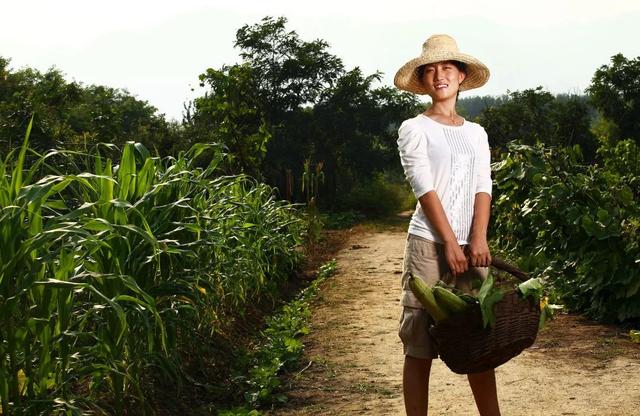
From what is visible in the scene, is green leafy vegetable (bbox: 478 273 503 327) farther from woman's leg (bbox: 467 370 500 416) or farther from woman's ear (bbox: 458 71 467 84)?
woman's ear (bbox: 458 71 467 84)

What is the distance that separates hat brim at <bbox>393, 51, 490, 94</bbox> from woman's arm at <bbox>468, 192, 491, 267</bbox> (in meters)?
0.53

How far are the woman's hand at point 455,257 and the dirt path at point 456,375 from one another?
1.36 meters

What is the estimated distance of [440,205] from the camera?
12.2 feet

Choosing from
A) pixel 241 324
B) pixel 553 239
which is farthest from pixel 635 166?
pixel 241 324

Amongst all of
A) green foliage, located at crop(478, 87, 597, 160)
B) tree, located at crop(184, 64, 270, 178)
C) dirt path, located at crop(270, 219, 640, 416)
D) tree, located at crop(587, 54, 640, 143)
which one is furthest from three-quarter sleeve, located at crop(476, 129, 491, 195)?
tree, located at crop(587, 54, 640, 143)

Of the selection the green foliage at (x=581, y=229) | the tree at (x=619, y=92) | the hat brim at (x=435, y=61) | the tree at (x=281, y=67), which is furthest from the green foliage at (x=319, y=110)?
the hat brim at (x=435, y=61)

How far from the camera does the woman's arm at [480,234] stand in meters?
3.81

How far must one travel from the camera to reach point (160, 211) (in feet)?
16.0

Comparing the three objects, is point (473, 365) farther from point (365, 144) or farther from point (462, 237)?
point (365, 144)

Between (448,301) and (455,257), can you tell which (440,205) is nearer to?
(455,257)

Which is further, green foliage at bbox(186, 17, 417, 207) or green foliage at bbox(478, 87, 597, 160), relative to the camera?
green foliage at bbox(478, 87, 597, 160)

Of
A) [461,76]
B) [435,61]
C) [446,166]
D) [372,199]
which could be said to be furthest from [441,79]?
[372,199]

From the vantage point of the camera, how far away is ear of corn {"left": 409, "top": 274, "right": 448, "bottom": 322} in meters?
3.53

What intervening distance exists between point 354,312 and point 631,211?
235 cm
